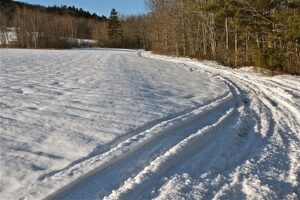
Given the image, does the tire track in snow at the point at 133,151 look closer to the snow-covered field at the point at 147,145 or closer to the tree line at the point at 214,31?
the snow-covered field at the point at 147,145

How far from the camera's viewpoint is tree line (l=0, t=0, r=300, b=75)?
20.9 metres

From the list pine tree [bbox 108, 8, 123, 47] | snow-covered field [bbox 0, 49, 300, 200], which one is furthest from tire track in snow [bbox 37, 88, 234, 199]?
pine tree [bbox 108, 8, 123, 47]

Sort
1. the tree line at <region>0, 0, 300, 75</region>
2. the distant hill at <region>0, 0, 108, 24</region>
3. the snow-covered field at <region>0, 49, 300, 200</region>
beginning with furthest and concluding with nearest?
the distant hill at <region>0, 0, 108, 24</region> < the tree line at <region>0, 0, 300, 75</region> < the snow-covered field at <region>0, 49, 300, 200</region>

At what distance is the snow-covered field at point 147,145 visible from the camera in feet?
16.8

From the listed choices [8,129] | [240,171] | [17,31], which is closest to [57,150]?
[8,129]

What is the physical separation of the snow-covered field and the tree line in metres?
9.43

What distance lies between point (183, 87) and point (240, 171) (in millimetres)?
8333

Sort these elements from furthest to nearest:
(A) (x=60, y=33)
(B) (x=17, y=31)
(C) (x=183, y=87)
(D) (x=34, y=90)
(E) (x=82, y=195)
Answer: (A) (x=60, y=33), (B) (x=17, y=31), (C) (x=183, y=87), (D) (x=34, y=90), (E) (x=82, y=195)

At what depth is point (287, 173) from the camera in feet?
18.7

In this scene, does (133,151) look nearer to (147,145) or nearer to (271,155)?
(147,145)

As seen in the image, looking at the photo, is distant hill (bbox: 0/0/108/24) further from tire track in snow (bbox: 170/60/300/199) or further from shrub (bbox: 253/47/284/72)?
tire track in snow (bbox: 170/60/300/199)

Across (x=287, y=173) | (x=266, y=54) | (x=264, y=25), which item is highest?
(x=264, y=25)

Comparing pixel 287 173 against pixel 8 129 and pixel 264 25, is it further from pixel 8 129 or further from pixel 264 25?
pixel 264 25

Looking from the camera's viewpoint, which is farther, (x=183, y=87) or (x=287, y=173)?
(x=183, y=87)
